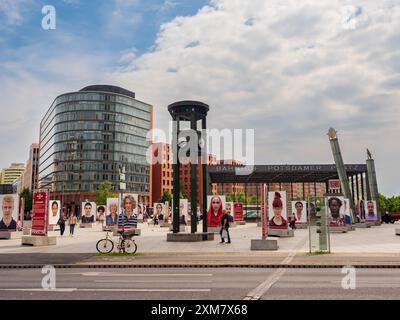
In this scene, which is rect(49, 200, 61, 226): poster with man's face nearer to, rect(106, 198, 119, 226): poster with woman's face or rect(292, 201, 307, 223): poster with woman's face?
rect(106, 198, 119, 226): poster with woman's face

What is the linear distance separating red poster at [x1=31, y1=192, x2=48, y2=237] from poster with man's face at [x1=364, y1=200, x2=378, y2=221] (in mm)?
40025

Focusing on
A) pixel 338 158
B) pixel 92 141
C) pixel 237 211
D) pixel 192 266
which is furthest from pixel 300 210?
pixel 92 141

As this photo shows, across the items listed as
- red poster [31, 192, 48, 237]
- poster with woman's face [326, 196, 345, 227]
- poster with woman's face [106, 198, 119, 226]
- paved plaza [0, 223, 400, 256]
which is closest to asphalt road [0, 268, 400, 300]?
paved plaza [0, 223, 400, 256]

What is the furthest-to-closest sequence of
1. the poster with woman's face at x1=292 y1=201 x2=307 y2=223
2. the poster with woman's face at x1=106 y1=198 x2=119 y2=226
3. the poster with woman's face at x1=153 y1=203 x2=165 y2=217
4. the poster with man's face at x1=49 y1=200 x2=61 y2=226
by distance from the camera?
1. the poster with woman's face at x1=153 y1=203 x2=165 y2=217
2. the poster with man's face at x1=49 y1=200 x2=61 y2=226
3. the poster with woman's face at x1=106 y1=198 x2=119 y2=226
4. the poster with woman's face at x1=292 y1=201 x2=307 y2=223

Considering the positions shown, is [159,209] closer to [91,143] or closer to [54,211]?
[54,211]

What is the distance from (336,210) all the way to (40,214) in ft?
84.9

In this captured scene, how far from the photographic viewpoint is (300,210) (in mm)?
46281

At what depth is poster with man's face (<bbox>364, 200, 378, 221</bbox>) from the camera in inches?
2087

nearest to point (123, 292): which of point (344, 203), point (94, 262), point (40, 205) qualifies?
point (94, 262)

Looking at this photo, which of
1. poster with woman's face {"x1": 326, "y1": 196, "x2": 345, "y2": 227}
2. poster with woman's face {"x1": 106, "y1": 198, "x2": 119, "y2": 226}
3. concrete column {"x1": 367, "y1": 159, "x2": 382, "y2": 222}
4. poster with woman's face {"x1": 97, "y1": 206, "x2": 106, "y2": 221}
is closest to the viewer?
poster with woman's face {"x1": 326, "y1": 196, "x2": 345, "y2": 227}

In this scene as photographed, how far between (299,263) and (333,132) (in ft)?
119

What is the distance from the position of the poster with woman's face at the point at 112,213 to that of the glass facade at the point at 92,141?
8556cm

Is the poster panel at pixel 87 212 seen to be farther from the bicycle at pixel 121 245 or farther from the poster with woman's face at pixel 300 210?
the bicycle at pixel 121 245

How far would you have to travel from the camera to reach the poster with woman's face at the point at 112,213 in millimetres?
45072
